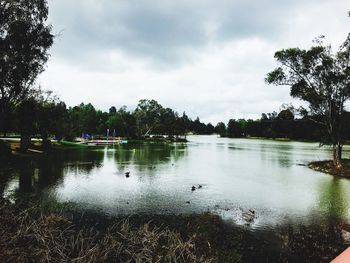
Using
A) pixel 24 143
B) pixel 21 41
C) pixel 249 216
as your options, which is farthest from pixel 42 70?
pixel 249 216

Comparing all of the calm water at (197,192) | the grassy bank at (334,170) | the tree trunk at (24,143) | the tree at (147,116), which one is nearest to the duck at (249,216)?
the calm water at (197,192)

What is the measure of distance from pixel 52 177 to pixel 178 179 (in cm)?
1070

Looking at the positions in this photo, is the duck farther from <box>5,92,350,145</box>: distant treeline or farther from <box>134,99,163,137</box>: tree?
<box>134,99,163,137</box>: tree

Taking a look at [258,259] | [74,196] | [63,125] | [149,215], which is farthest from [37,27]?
[63,125]

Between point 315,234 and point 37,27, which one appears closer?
point 315,234

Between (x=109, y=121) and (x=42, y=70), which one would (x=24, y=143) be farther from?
(x=109, y=121)

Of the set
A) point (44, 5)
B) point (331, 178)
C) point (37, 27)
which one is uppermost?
point (44, 5)

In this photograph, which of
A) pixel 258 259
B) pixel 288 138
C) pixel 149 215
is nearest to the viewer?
pixel 258 259

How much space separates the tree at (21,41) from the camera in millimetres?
22703

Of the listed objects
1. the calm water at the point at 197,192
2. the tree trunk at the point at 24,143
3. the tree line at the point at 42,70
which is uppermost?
the tree line at the point at 42,70

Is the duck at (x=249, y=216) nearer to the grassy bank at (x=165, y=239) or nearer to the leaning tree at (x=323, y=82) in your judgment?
the grassy bank at (x=165, y=239)

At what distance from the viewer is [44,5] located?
2469 cm

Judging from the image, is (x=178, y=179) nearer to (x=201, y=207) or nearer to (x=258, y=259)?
(x=201, y=207)

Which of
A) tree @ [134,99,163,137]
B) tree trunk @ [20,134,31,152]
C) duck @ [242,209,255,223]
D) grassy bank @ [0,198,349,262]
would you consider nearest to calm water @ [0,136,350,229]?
duck @ [242,209,255,223]
